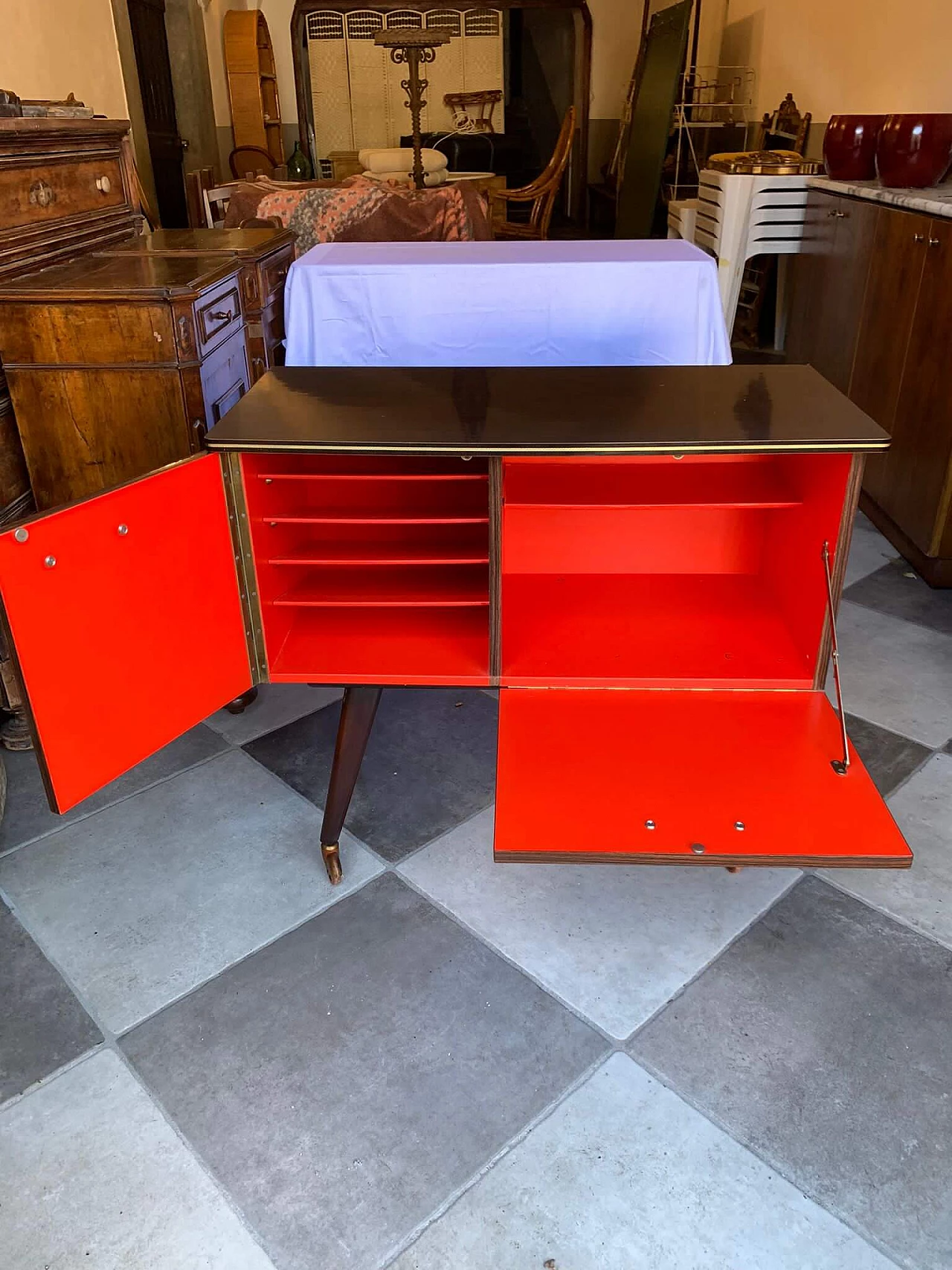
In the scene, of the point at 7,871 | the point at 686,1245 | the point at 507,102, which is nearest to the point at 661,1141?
the point at 686,1245

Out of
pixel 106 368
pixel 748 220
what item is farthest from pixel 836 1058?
pixel 748 220

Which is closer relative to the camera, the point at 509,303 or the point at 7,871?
the point at 7,871

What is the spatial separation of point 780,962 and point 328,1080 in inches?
28.7

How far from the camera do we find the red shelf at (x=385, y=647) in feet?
5.02

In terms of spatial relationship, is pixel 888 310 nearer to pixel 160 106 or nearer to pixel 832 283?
pixel 832 283

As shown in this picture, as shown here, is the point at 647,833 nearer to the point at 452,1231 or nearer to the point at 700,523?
the point at 452,1231

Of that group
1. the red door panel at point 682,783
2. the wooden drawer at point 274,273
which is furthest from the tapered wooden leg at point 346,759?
the wooden drawer at point 274,273

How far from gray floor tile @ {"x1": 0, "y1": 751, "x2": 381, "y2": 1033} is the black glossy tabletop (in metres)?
0.77

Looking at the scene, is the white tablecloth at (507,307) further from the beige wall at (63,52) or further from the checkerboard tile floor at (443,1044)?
the beige wall at (63,52)

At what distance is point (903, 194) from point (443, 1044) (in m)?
2.73

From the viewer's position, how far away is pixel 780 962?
56.9 inches

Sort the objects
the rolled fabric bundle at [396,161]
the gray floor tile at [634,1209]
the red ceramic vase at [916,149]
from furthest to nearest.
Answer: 1. the rolled fabric bundle at [396,161]
2. the red ceramic vase at [916,149]
3. the gray floor tile at [634,1209]

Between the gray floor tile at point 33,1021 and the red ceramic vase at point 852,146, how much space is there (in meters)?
3.50

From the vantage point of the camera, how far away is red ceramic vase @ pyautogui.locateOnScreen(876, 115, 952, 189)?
2705 millimetres
